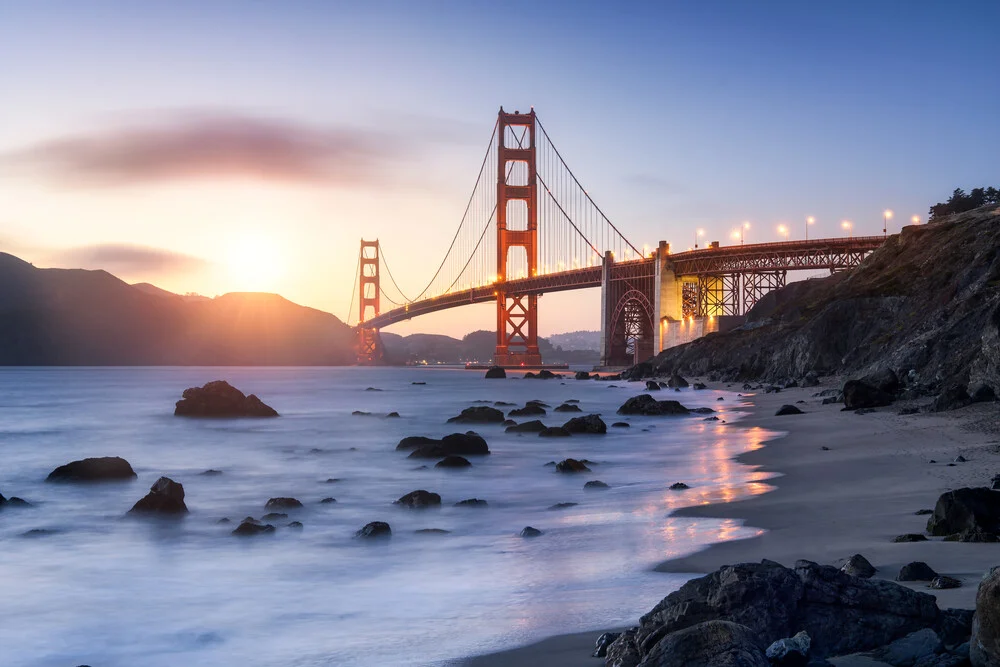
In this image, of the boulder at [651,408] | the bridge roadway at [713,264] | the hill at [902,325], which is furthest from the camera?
the bridge roadway at [713,264]

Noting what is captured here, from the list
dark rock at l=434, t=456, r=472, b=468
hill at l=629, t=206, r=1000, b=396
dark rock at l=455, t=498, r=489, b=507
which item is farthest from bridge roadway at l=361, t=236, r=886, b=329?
dark rock at l=455, t=498, r=489, b=507

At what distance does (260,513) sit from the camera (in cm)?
1135

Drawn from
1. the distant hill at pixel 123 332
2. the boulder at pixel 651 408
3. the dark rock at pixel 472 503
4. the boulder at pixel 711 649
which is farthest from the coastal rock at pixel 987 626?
the distant hill at pixel 123 332

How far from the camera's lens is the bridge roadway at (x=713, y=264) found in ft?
187

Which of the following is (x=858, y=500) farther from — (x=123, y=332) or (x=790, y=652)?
(x=123, y=332)

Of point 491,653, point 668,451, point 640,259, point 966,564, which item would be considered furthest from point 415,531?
point 640,259

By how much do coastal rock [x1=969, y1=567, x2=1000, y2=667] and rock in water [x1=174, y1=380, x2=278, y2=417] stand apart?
83.7ft

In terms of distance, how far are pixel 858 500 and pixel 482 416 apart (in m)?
17.7

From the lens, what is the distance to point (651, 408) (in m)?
26.0

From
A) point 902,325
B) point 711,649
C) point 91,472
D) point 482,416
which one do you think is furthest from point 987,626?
point 902,325

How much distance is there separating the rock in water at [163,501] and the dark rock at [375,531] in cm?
313

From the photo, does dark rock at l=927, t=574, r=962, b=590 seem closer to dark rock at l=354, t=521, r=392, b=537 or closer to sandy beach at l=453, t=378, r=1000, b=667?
sandy beach at l=453, t=378, r=1000, b=667

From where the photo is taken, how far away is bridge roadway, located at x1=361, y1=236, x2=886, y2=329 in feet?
187

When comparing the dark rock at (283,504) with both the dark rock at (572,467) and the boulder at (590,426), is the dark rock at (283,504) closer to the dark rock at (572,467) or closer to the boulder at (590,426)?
the dark rock at (572,467)
